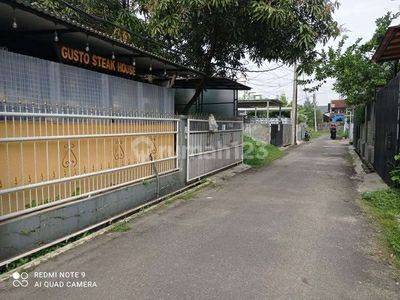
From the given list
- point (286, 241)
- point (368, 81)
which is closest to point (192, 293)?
point (286, 241)

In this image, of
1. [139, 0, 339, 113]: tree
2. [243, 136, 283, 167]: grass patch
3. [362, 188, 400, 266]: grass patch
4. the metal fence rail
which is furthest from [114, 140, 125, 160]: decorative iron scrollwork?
[243, 136, 283, 167]: grass patch

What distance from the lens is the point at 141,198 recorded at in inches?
273

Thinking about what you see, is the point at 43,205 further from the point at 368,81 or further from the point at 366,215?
the point at 368,81

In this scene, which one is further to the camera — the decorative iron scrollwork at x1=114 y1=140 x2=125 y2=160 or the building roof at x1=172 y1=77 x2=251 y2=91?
the building roof at x1=172 y1=77 x2=251 y2=91

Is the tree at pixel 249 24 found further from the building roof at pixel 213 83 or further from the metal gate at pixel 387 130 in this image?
the metal gate at pixel 387 130

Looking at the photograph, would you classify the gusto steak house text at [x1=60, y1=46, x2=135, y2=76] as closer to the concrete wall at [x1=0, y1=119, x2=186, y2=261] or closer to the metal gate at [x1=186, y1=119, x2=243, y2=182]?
the metal gate at [x1=186, y1=119, x2=243, y2=182]

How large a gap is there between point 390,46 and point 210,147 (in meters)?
5.51

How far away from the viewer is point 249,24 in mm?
9047

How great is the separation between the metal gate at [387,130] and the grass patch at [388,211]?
1069mm

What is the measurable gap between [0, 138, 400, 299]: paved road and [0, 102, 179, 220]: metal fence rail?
0.85 meters

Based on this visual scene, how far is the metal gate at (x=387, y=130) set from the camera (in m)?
8.30

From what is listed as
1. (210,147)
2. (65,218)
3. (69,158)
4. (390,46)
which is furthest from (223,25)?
(65,218)

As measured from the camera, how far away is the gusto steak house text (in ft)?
22.0

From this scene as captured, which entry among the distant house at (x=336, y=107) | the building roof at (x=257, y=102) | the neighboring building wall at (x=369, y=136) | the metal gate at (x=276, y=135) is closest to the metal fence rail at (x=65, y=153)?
the neighboring building wall at (x=369, y=136)
